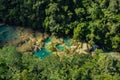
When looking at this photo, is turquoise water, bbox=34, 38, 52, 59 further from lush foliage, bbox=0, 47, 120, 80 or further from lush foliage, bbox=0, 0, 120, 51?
lush foliage, bbox=0, 47, 120, 80

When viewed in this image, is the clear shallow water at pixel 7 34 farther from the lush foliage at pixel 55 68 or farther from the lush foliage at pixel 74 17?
the lush foliage at pixel 55 68

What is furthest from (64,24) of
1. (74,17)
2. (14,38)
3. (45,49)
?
(14,38)

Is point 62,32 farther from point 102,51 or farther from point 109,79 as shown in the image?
point 109,79

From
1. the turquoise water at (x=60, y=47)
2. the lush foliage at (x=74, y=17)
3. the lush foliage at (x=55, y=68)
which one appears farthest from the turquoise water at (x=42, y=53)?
the lush foliage at (x=55, y=68)

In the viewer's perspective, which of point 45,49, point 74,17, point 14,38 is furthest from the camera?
point 14,38

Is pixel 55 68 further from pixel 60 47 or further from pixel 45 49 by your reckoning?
pixel 60 47

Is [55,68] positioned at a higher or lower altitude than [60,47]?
higher

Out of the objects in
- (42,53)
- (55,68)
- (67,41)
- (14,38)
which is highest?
(55,68)
